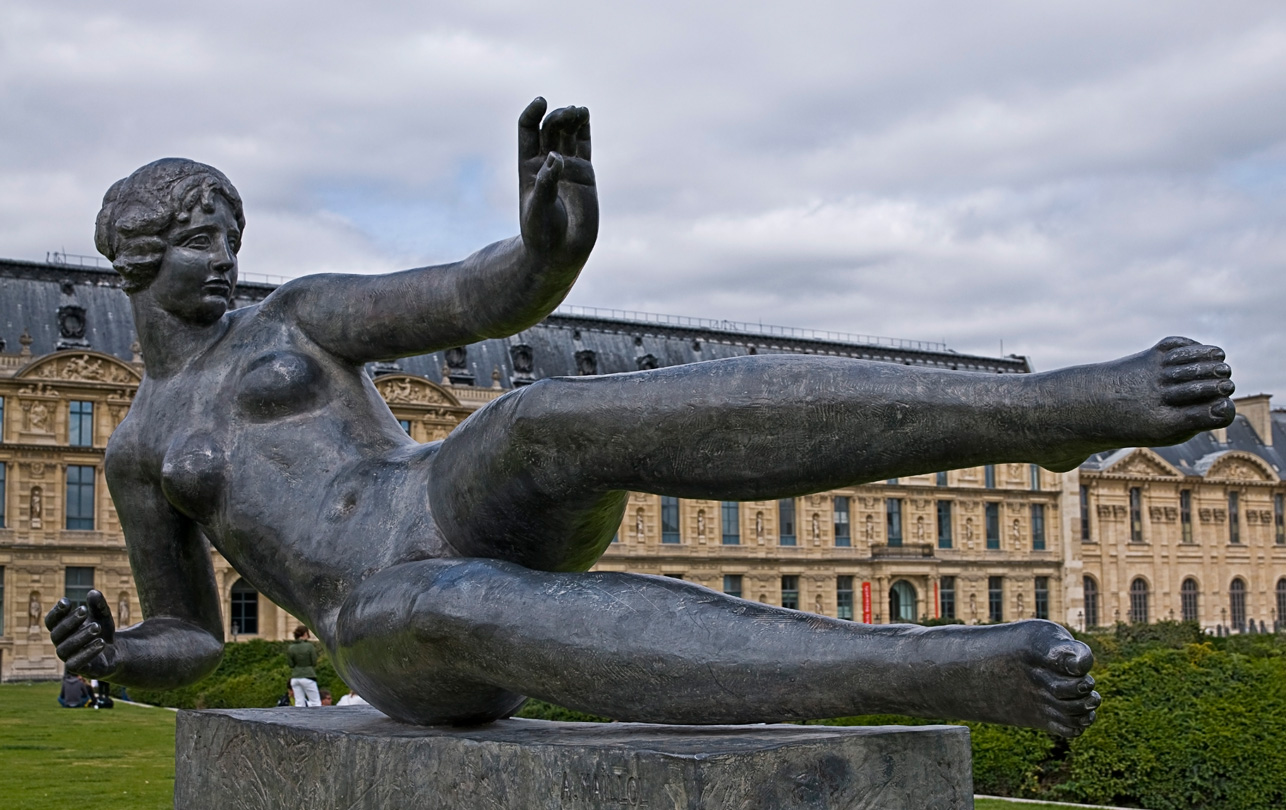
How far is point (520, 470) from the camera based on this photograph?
87.7 inches

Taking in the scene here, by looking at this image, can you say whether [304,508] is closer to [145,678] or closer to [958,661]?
[145,678]

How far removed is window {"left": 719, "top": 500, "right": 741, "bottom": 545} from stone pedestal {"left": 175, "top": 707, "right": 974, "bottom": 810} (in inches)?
1604

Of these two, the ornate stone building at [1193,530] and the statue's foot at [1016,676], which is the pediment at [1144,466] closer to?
the ornate stone building at [1193,530]

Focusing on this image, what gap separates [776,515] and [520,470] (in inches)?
1678

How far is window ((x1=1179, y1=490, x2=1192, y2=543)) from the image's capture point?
51.0 m

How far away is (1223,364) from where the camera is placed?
184cm

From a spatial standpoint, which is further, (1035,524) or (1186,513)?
(1186,513)

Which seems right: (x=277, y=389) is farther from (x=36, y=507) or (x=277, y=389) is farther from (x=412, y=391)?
(x=412, y=391)

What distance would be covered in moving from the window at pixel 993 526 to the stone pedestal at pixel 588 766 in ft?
155

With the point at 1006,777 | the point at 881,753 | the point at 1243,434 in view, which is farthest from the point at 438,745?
the point at 1243,434

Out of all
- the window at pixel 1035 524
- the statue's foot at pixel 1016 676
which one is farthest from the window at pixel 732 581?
the statue's foot at pixel 1016 676

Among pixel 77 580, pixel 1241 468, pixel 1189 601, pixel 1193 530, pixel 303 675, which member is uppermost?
pixel 1241 468

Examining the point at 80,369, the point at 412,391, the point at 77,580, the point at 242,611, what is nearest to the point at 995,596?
the point at 412,391

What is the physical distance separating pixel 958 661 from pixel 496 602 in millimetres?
771
